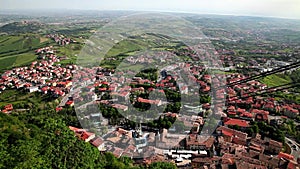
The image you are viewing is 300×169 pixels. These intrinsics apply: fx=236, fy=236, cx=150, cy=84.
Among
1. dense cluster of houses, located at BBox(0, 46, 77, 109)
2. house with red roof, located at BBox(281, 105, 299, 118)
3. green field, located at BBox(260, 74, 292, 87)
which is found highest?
green field, located at BBox(260, 74, 292, 87)

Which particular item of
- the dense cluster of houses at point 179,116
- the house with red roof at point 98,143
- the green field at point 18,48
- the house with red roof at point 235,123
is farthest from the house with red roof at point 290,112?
the green field at point 18,48

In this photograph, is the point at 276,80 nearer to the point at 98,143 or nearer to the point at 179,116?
the point at 179,116

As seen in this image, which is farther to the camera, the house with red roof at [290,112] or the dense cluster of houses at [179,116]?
the house with red roof at [290,112]

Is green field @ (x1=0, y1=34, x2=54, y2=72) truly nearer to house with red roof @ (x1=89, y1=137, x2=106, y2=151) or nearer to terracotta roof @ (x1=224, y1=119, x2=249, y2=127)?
house with red roof @ (x1=89, y1=137, x2=106, y2=151)

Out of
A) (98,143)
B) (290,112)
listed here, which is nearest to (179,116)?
(98,143)

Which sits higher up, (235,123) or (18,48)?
(18,48)

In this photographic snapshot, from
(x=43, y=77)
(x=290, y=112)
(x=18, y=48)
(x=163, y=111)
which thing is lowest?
(x=43, y=77)

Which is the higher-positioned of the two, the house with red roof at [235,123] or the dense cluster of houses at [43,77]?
the house with red roof at [235,123]

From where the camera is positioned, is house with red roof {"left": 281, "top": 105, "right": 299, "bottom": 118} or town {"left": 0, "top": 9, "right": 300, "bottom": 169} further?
house with red roof {"left": 281, "top": 105, "right": 299, "bottom": 118}

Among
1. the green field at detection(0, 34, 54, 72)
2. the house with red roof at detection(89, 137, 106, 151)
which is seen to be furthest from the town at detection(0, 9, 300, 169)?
the green field at detection(0, 34, 54, 72)

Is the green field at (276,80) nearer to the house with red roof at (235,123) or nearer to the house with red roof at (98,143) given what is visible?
the house with red roof at (235,123)

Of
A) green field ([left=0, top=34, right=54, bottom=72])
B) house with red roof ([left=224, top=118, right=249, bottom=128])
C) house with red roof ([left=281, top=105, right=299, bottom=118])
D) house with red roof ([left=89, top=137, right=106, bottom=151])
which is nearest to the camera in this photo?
house with red roof ([left=89, top=137, right=106, bottom=151])

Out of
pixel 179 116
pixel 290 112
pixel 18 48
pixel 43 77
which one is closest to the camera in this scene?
pixel 179 116

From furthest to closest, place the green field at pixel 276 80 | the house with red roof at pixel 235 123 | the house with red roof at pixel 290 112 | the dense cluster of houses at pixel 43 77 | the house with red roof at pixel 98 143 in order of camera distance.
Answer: the green field at pixel 276 80 → the dense cluster of houses at pixel 43 77 → the house with red roof at pixel 290 112 → the house with red roof at pixel 235 123 → the house with red roof at pixel 98 143
